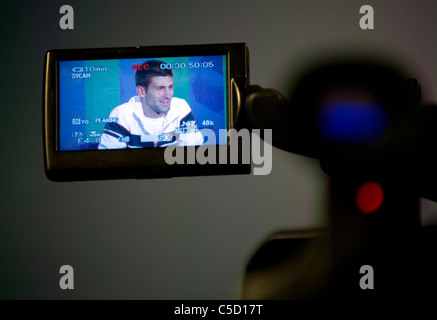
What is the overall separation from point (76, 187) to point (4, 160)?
6.4 inches

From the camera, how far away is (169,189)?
2.38 feet

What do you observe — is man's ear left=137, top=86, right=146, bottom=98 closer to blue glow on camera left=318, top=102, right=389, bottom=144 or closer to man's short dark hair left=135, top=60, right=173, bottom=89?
man's short dark hair left=135, top=60, right=173, bottom=89

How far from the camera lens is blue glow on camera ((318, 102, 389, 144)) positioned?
467 mm

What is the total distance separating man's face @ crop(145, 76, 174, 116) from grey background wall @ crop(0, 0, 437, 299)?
0.20m

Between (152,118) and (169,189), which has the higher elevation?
(152,118)

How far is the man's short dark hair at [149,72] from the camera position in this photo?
55 centimetres

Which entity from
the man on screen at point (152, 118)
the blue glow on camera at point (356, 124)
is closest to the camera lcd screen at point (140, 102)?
the man on screen at point (152, 118)

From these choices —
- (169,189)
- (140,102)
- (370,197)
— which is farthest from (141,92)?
(370,197)

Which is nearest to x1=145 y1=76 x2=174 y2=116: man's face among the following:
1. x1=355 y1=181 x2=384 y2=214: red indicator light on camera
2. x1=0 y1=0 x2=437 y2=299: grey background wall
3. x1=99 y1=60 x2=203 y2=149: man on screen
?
x1=99 y1=60 x2=203 y2=149: man on screen

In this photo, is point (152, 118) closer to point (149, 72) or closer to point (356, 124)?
point (149, 72)

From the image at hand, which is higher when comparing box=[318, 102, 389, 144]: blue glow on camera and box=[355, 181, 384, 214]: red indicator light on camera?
box=[318, 102, 389, 144]: blue glow on camera

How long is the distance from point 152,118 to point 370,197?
35 centimetres

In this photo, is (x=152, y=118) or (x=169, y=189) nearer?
(x=152, y=118)

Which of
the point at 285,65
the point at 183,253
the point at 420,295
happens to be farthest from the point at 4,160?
the point at 420,295
